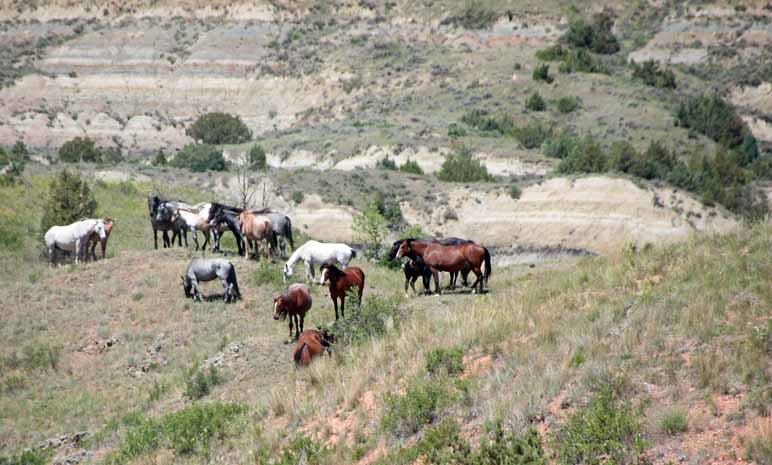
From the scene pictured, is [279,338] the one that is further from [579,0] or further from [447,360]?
[579,0]

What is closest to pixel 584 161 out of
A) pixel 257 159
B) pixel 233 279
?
pixel 257 159

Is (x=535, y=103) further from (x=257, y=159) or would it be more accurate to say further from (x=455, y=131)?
(x=257, y=159)

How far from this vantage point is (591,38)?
114125 mm

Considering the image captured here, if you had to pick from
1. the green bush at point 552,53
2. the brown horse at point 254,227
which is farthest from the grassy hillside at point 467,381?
the green bush at point 552,53

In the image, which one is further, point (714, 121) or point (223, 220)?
point (714, 121)

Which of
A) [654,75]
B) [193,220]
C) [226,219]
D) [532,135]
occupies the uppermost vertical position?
[226,219]

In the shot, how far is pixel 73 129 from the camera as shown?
101m

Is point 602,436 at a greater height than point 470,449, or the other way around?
point 602,436

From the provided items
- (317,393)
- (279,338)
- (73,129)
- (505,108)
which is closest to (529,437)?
(317,393)

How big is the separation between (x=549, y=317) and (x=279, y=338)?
354 inches

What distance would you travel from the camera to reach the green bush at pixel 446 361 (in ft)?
50.0

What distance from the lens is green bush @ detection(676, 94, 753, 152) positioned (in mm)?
90875

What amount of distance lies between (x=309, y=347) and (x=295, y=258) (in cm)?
1058

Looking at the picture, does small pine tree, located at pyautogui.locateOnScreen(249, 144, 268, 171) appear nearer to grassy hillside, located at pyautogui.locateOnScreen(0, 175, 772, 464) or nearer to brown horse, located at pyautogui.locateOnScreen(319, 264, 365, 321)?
grassy hillside, located at pyautogui.locateOnScreen(0, 175, 772, 464)
